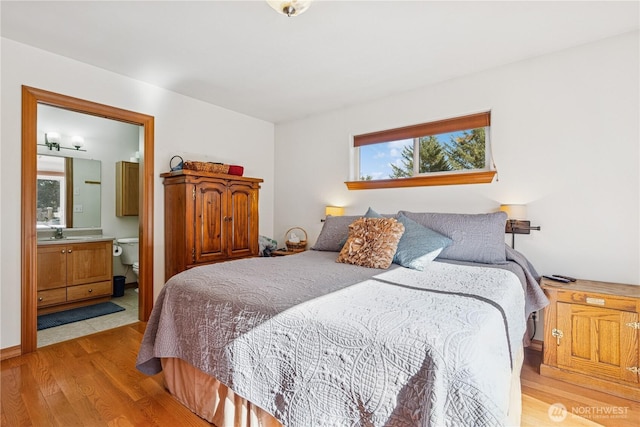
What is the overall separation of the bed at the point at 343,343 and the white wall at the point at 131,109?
1503mm

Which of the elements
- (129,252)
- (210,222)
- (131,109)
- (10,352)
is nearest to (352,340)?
(210,222)

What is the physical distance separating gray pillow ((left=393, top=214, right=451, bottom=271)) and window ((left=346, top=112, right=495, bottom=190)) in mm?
852

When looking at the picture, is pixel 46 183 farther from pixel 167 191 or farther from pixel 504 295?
pixel 504 295

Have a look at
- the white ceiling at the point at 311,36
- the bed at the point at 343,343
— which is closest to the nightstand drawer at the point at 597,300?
the bed at the point at 343,343

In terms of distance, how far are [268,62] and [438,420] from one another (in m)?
2.71

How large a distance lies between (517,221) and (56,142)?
16.8 feet

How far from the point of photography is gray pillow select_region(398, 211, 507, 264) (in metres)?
2.16

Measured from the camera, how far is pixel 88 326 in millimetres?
2955

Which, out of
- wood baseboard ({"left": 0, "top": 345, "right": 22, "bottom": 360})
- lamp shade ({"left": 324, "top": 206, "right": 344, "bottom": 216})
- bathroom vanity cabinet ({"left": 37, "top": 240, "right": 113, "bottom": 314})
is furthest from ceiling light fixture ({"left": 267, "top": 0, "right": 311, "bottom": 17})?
bathroom vanity cabinet ({"left": 37, "top": 240, "right": 113, "bottom": 314})

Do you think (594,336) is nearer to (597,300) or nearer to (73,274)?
(597,300)

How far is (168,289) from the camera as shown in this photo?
69.1 inches

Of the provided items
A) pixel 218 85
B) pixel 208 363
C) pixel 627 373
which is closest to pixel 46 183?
pixel 218 85
